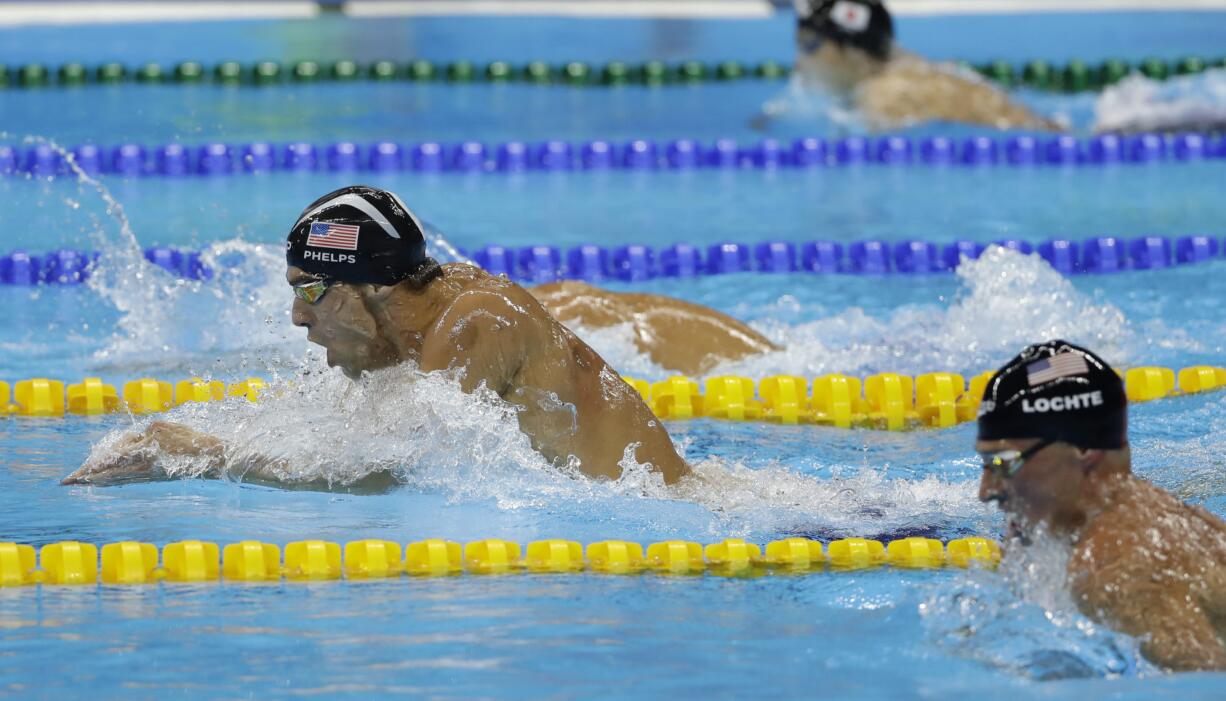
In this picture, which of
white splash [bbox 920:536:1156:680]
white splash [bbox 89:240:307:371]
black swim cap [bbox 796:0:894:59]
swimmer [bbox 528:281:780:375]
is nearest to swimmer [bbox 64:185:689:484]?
white splash [bbox 920:536:1156:680]

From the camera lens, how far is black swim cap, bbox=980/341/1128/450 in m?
2.69

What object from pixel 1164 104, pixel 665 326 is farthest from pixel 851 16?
pixel 665 326

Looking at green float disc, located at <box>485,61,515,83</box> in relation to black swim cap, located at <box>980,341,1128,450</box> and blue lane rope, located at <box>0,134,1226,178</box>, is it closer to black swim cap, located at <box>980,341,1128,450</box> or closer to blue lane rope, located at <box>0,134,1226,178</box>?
blue lane rope, located at <box>0,134,1226,178</box>

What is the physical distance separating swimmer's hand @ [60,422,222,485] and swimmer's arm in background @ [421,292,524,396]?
526mm

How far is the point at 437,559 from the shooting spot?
140 inches

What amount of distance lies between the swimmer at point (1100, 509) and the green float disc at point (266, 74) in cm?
817

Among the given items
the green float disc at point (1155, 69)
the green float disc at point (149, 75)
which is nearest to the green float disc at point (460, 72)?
the green float disc at point (149, 75)

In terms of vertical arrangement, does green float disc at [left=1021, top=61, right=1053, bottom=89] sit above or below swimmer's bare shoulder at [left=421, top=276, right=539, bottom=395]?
above

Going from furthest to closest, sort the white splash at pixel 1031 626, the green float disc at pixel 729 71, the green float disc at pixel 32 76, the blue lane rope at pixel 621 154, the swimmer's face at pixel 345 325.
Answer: the green float disc at pixel 729 71 → the green float disc at pixel 32 76 → the blue lane rope at pixel 621 154 → the swimmer's face at pixel 345 325 → the white splash at pixel 1031 626

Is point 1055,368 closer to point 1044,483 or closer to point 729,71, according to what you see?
point 1044,483

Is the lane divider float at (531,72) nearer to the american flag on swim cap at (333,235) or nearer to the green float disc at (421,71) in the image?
the green float disc at (421,71)

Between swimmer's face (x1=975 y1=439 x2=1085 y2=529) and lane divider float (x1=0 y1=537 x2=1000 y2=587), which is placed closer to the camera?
swimmer's face (x1=975 y1=439 x2=1085 y2=529)

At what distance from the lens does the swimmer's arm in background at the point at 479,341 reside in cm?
353

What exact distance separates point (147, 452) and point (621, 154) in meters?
5.04
